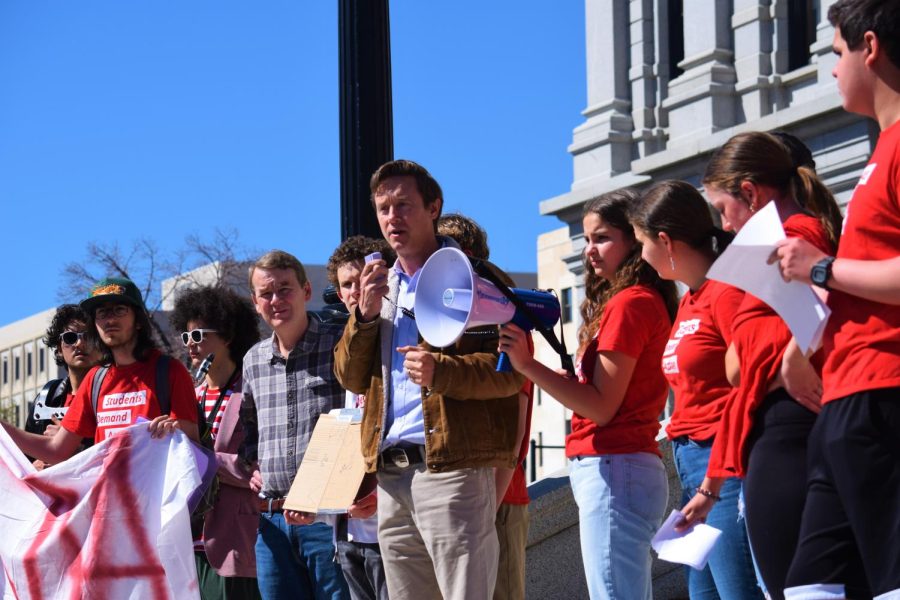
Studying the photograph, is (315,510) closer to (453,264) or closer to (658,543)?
(453,264)

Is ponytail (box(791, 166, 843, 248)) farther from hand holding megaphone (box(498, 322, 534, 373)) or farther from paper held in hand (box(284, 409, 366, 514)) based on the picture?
paper held in hand (box(284, 409, 366, 514))

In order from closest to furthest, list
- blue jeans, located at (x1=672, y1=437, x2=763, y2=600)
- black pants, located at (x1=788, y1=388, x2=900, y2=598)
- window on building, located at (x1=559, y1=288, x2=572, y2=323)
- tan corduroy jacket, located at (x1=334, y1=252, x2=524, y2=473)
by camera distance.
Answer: black pants, located at (x1=788, y1=388, x2=900, y2=598)
blue jeans, located at (x1=672, y1=437, x2=763, y2=600)
tan corduroy jacket, located at (x1=334, y1=252, x2=524, y2=473)
window on building, located at (x1=559, y1=288, x2=572, y2=323)

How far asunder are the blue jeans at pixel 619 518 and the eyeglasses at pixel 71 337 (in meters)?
4.40

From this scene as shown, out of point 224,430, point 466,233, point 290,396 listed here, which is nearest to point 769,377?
point 466,233

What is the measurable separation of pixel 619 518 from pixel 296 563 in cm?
199

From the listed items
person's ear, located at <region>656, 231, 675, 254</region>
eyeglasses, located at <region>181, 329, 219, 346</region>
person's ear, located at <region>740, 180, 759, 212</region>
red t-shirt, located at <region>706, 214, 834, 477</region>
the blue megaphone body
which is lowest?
red t-shirt, located at <region>706, 214, 834, 477</region>

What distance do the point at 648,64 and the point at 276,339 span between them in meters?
22.1

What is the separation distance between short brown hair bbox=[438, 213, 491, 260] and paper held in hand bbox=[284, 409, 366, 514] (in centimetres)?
92

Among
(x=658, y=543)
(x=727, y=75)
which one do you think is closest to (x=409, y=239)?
(x=658, y=543)

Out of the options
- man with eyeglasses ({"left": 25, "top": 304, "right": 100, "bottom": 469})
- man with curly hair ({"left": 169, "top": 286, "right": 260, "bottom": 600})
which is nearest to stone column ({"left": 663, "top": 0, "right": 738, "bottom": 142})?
man with eyeglasses ({"left": 25, "top": 304, "right": 100, "bottom": 469})

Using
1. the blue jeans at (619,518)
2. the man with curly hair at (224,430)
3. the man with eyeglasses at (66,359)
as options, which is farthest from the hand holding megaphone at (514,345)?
the man with eyeglasses at (66,359)

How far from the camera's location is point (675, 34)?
93.5ft

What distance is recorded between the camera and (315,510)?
240 inches

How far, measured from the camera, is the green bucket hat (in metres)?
7.33
